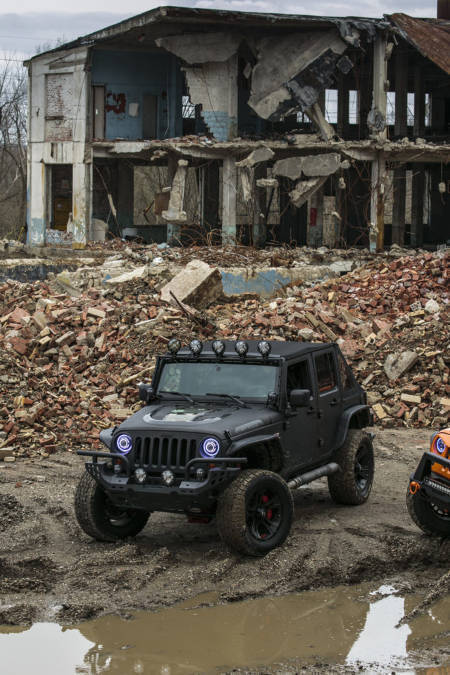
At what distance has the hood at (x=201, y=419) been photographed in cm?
829

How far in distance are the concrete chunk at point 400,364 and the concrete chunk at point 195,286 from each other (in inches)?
178

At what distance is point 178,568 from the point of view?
800cm

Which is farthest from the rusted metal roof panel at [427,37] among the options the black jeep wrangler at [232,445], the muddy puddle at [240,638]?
the muddy puddle at [240,638]

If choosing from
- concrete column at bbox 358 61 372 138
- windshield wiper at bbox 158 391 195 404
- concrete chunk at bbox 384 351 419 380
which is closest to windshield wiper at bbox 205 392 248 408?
windshield wiper at bbox 158 391 195 404

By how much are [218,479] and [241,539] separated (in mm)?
556

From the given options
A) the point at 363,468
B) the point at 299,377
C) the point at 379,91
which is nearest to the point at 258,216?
the point at 379,91

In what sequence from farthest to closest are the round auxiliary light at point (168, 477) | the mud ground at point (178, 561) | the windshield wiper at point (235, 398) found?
the windshield wiper at point (235, 398) < the round auxiliary light at point (168, 477) < the mud ground at point (178, 561)

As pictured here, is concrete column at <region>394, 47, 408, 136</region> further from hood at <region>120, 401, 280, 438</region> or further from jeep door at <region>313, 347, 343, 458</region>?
hood at <region>120, 401, 280, 438</region>

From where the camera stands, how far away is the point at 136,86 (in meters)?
36.1

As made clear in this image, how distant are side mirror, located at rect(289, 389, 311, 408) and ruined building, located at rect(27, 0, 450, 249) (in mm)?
22140

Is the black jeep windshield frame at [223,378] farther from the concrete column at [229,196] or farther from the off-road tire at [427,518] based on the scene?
the concrete column at [229,196]

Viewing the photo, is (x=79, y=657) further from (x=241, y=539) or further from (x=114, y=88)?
(x=114, y=88)

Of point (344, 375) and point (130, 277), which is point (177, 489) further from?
point (130, 277)

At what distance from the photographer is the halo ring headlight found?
830 centimetres
